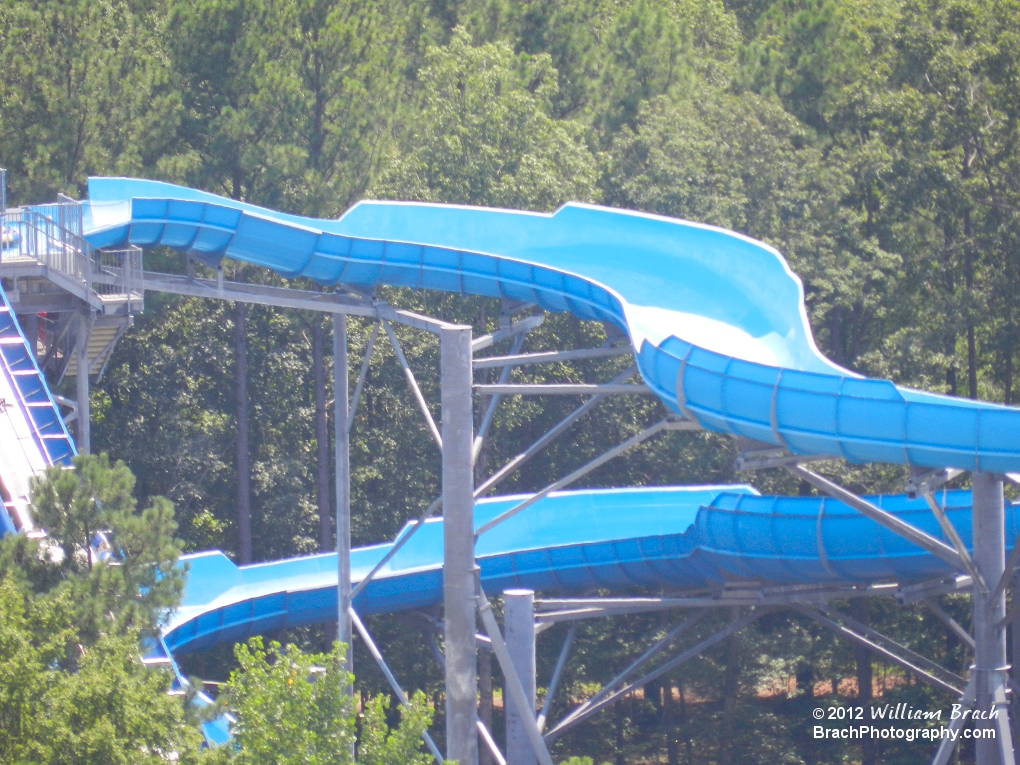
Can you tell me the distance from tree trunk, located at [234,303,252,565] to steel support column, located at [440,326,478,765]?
10.6 meters

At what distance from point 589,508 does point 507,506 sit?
126 centimetres

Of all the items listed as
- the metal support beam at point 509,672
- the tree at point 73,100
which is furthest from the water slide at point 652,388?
the tree at point 73,100

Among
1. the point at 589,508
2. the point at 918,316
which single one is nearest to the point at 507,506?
the point at 589,508

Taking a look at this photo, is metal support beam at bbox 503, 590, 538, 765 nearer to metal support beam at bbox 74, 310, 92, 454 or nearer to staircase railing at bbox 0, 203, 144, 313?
metal support beam at bbox 74, 310, 92, 454

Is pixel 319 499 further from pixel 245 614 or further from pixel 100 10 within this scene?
pixel 100 10

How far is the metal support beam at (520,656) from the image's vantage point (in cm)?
1605

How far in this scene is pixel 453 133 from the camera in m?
25.0

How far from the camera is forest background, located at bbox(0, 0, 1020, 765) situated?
919 inches

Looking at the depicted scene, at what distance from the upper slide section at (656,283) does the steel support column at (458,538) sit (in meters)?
1.86

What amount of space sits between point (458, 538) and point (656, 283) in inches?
194

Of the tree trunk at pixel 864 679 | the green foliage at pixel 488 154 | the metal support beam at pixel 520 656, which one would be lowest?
the tree trunk at pixel 864 679

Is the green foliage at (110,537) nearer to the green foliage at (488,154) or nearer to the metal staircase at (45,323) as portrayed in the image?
the metal staircase at (45,323)

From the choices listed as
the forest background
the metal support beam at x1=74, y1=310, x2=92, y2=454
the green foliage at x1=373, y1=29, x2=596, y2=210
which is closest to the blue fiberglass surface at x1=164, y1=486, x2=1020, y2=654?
the metal support beam at x1=74, y1=310, x2=92, y2=454

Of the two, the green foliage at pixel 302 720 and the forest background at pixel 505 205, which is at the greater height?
the forest background at pixel 505 205
